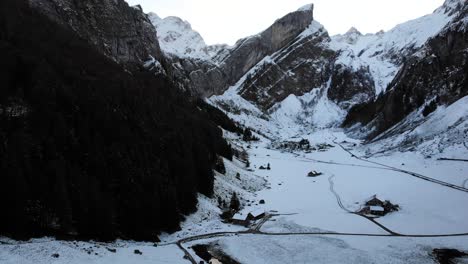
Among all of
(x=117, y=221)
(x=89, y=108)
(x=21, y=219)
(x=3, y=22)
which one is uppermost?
(x=3, y=22)

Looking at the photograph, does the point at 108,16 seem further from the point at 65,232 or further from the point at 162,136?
the point at 65,232

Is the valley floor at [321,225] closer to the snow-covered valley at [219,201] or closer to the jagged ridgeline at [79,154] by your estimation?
the snow-covered valley at [219,201]

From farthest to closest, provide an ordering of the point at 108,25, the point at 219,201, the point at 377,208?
the point at 108,25
the point at 219,201
the point at 377,208

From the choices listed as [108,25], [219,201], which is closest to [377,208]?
[219,201]

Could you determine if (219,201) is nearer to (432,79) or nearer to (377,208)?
(377,208)

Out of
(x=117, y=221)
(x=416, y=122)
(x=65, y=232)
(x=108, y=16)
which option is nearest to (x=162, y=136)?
(x=117, y=221)

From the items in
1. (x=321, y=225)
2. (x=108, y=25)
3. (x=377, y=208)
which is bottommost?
(x=321, y=225)

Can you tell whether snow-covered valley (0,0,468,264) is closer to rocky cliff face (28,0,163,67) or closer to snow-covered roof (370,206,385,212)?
snow-covered roof (370,206,385,212)
